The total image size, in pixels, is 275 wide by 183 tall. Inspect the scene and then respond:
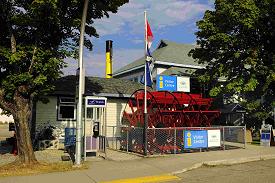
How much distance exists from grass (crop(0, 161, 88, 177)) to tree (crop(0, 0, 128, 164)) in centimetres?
34

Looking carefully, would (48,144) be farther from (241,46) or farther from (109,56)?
(109,56)

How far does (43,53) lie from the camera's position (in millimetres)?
14016

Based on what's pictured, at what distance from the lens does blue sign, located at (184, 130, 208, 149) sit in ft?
58.6

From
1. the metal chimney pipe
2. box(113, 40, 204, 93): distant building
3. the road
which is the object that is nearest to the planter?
A: the road

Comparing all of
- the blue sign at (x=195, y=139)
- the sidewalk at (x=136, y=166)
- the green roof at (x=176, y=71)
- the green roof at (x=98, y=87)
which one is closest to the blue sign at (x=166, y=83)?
the blue sign at (x=195, y=139)

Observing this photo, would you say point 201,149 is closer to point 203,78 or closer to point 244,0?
point 203,78

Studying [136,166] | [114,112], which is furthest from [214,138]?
[114,112]

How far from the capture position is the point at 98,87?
23.9m

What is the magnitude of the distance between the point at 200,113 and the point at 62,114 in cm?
806

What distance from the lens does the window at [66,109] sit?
22.0 meters

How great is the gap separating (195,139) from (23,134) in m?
8.18

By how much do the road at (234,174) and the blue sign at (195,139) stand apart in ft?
11.7

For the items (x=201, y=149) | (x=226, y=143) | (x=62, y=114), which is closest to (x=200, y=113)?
(x=226, y=143)

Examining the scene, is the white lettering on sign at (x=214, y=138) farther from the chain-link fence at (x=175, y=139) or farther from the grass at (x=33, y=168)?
the grass at (x=33, y=168)
